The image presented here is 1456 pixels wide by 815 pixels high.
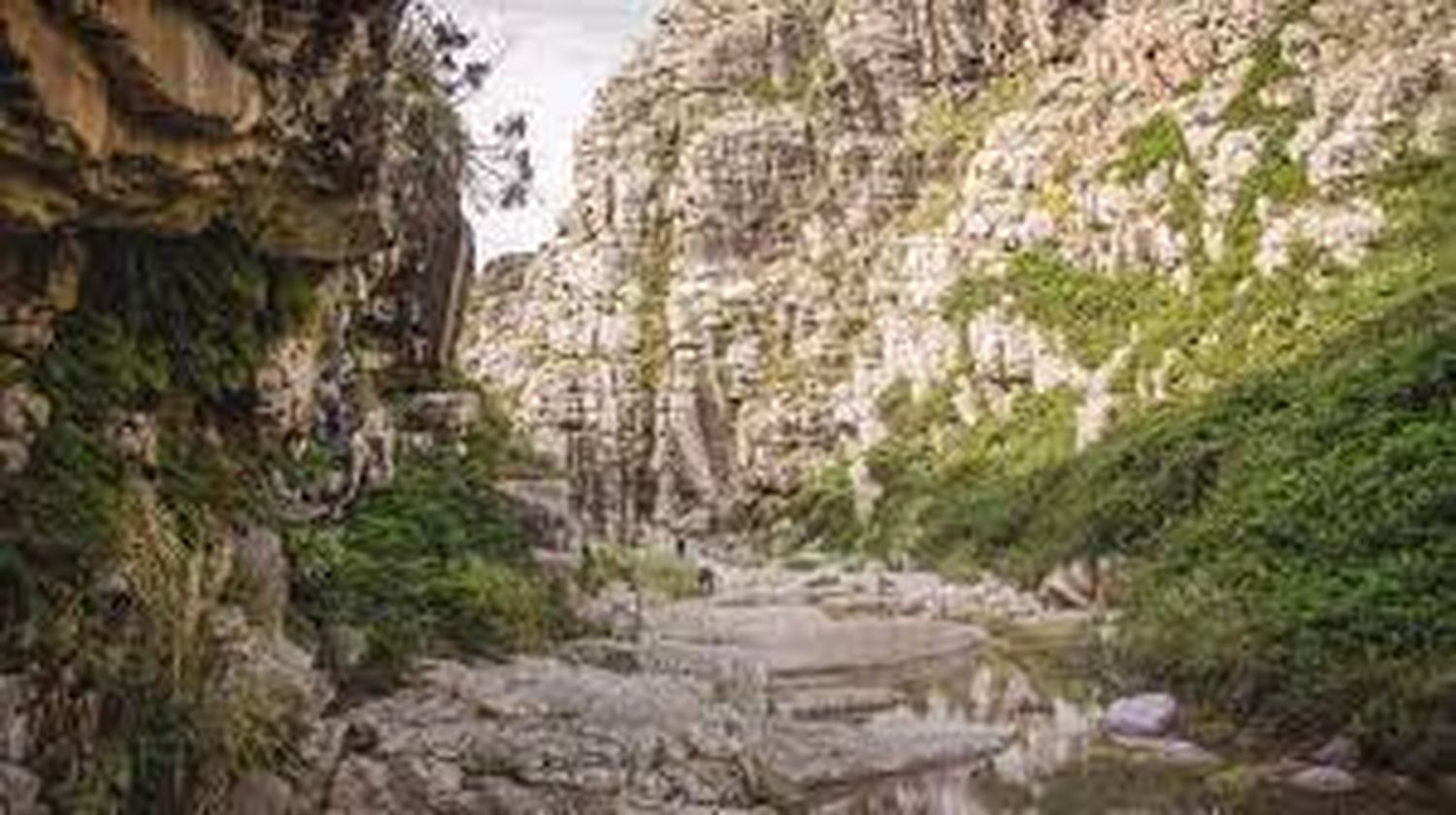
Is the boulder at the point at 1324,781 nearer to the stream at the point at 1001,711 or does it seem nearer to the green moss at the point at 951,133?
the stream at the point at 1001,711

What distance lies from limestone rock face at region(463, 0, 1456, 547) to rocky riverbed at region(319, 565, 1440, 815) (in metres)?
24.8

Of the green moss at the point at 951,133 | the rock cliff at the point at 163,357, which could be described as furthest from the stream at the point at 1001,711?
the green moss at the point at 951,133

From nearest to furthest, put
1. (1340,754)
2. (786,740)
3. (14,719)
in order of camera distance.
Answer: (14,719) < (1340,754) < (786,740)

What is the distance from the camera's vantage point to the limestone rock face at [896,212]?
64562 mm

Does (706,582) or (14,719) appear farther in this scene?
(706,582)

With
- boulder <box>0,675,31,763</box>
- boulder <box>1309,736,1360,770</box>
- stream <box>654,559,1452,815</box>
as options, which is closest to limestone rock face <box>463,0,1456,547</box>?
stream <box>654,559,1452,815</box>

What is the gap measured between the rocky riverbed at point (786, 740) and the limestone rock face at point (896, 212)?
2477 cm

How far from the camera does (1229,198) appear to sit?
67.1m

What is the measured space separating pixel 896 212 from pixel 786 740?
7940 centimetres

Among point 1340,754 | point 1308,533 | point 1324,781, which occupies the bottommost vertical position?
point 1324,781

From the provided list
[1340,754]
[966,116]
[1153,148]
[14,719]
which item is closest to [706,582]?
[1153,148]

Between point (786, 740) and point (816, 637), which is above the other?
point (786, 740)

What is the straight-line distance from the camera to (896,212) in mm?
102500

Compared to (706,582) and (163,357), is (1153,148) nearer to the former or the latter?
(706,582)
